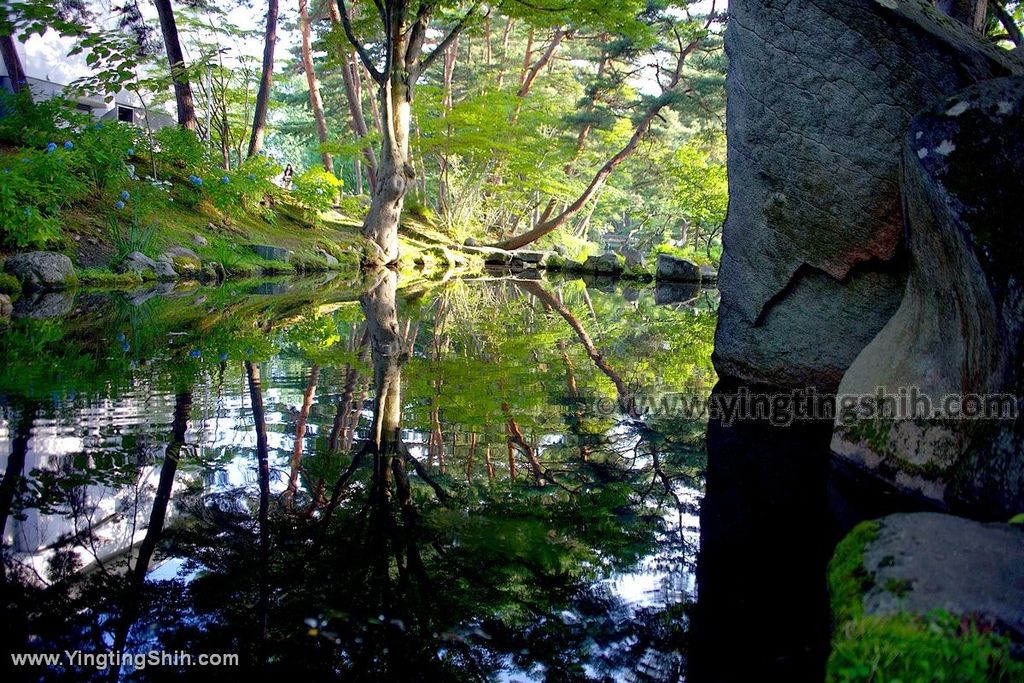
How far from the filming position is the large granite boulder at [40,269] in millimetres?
9477

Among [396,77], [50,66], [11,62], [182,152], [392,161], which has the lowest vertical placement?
[392,161]

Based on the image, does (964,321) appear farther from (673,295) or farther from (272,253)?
(272,253)

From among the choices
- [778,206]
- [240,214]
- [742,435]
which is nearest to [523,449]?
[742,435]

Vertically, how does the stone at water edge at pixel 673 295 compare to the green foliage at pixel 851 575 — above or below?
above

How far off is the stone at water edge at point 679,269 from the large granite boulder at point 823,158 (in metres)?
15.7

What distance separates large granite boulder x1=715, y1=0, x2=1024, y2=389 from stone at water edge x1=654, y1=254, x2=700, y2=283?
15667 mm

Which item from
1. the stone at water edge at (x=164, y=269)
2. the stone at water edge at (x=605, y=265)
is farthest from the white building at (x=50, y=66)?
the stone at water edge at (x=605, y=265)

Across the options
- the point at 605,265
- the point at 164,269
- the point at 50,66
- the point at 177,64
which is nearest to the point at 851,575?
the point at 164,269

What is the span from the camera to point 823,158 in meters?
4.72

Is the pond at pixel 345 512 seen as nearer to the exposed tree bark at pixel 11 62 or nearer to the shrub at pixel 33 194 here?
the shrub at pixel 33 194

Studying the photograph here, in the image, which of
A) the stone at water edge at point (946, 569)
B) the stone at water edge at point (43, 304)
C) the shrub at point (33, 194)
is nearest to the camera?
the stone at water edge at point (946, 569)

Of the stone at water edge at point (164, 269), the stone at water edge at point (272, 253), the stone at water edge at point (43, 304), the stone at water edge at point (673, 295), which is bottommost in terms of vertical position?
the stone at water edge at point (43, 304)

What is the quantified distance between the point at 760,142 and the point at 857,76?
72 centimetres

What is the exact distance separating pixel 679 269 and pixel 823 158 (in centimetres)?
1644
